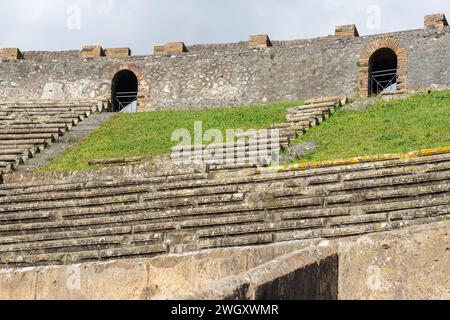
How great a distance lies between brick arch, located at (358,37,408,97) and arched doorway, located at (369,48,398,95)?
385mm

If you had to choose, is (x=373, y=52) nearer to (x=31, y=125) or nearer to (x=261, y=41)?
(x=261, y=41)

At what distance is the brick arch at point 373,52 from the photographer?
23219 mm

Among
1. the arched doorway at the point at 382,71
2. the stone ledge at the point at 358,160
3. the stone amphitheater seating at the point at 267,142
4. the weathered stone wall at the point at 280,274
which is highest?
the arched doorway at the point at 382,71

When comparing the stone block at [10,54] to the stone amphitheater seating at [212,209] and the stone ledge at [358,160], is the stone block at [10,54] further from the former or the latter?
the stone ledge at [358,160]

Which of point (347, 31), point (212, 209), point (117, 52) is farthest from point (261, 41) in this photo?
point (212, 209)

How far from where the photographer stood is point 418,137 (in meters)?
16.3

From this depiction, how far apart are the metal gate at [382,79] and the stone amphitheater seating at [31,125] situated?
7464 millimetres

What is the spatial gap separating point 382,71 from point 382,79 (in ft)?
1.35

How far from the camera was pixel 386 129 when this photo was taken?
1766 centimetres

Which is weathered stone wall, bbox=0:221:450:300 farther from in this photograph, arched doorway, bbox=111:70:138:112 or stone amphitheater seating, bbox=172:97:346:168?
arched doorway, bbox=111:70:138:112

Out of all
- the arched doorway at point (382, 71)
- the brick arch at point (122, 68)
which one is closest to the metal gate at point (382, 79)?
the arched doorway at point (382, 71)

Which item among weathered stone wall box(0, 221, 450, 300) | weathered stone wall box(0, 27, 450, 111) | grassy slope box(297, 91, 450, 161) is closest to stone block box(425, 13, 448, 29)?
weathered stone wall box(0, 27, 450, 111)

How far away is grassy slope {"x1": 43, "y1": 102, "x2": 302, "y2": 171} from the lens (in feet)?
61.3
